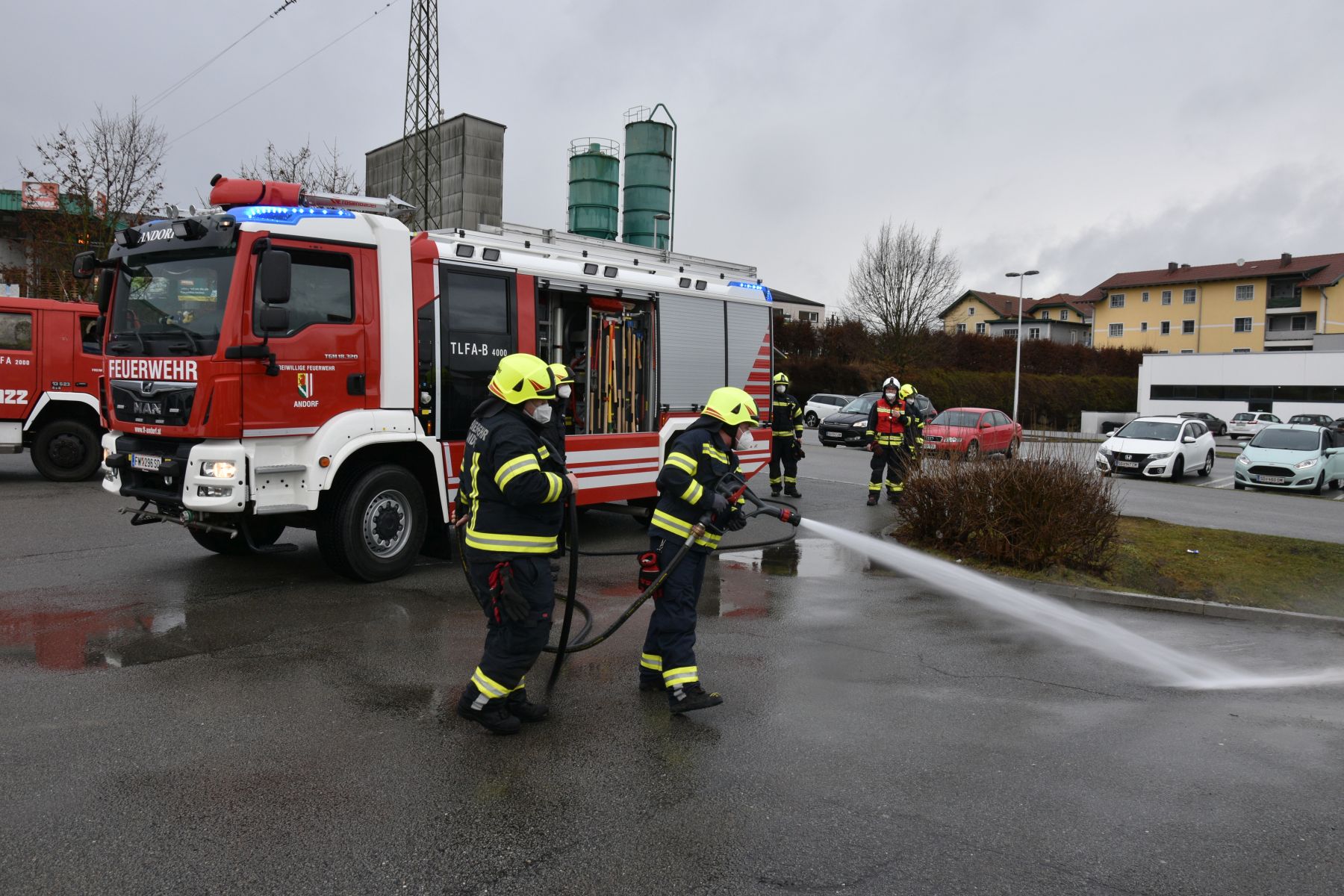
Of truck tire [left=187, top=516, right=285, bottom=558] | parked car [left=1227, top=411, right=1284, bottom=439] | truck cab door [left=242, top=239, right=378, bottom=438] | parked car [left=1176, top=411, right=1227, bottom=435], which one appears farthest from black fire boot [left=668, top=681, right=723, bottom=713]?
parked car [left=1176, top=411, right=1227, bottom=435]

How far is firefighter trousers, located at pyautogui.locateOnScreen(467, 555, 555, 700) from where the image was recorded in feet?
15.0

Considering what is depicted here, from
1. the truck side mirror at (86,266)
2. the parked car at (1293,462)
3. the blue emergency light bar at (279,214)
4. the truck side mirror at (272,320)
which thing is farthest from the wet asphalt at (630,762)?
the parked car at (1293,462)

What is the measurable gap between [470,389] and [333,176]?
2389cm

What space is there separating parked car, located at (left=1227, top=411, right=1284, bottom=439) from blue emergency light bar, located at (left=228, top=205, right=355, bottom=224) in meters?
51.0

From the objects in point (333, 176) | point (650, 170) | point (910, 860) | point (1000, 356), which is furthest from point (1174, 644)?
point (1000, 356)

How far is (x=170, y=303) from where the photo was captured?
735 centimetres

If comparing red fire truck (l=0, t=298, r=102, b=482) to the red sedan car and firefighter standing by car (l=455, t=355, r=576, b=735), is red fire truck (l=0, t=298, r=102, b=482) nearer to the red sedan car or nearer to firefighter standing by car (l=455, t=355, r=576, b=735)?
firefighter standing by car (l=455, t=355, r=576, b=735)

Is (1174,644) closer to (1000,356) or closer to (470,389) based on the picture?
(470,389)

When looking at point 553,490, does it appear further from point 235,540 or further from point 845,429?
point 845,429

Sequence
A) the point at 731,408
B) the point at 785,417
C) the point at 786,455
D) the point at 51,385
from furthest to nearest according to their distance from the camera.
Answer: the point at 786,455
the point at 785,417
the point at 51,385
the point at 731,408

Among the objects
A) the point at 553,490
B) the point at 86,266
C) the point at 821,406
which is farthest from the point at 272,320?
the point at 821,406

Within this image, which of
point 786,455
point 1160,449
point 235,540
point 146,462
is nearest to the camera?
point 146,462

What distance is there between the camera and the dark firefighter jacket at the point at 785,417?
14617mm

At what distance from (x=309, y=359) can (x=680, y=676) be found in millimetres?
4135
